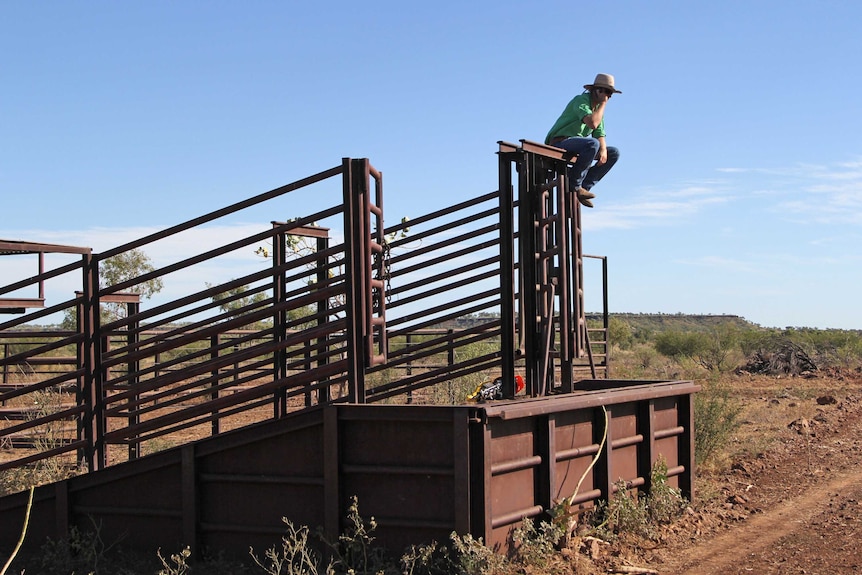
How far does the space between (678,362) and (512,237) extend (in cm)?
3185

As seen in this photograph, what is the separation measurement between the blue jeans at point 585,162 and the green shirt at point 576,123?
15cm

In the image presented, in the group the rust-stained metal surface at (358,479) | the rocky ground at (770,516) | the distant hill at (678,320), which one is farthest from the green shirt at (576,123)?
the distant hill at (678,320)

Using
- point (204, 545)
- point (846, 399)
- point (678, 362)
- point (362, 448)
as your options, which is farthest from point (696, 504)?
point (678, 362)

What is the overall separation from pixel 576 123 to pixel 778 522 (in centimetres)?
404

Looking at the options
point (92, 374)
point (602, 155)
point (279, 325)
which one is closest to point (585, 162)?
point (602, 155)

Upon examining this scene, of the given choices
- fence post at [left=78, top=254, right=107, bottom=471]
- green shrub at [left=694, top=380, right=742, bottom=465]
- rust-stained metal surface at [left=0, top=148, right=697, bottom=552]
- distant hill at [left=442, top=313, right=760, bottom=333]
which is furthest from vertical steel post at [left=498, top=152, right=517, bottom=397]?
distant hill at [left=442, top=313, right=760, bottom=333]

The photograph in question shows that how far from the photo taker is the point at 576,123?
903 cm

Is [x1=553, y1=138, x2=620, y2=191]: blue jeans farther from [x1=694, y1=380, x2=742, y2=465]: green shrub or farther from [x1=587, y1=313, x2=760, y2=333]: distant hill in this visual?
[x1=587, y1=313, x2=760, y2=333]: distant hill

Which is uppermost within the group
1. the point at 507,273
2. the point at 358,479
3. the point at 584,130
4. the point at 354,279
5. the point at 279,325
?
the point at 584,130

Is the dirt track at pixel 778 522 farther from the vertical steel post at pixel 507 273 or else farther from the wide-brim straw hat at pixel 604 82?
the wide-brim straw hat at pixel 604 82

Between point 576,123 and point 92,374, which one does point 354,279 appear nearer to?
point 92,374

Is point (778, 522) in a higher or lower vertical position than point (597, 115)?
lower

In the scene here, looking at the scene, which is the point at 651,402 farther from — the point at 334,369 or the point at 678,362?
the point at 678,362

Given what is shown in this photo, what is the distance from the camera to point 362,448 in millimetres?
6656
